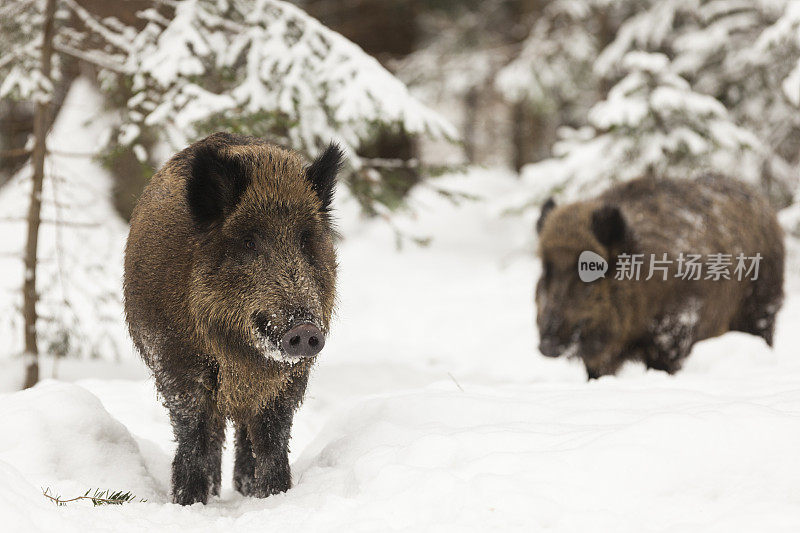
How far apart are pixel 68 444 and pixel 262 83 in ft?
13.5

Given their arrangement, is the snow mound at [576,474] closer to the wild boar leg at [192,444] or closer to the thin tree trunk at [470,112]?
the wild boar leg at [192,444]

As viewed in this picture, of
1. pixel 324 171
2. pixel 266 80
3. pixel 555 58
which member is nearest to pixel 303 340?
pixel 324 171

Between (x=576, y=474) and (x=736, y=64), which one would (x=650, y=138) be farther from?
(x=576, y=474)

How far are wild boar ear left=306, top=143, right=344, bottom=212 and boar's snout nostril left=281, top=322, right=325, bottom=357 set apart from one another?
→ 104cm

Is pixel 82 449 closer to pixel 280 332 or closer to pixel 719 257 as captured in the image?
pixel 280 332

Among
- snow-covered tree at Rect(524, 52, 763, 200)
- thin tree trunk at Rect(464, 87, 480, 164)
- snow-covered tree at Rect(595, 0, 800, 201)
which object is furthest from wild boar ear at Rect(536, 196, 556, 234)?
thin tree trunk at Rect(464, 87, 480, 164)

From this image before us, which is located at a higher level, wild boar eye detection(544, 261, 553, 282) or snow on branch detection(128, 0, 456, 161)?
snow on branch detection(128, 0, 456, 161)

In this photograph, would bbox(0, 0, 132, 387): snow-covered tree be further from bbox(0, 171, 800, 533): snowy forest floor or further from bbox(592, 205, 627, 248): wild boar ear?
bbox(592, 205, 627, 248): wild boar ear

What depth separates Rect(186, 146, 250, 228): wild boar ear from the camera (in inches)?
151

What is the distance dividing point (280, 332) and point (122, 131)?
396 cm

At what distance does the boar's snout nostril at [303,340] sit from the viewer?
336 cm

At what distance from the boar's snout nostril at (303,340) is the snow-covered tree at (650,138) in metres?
7.53

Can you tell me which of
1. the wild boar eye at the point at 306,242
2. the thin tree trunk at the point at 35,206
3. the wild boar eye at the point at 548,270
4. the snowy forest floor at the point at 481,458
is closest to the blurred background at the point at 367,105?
the thin tree trunk at the point at 35,206

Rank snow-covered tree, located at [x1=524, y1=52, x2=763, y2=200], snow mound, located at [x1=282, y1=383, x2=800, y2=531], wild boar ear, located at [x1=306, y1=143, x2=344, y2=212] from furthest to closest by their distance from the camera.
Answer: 1. snow-covered tree, located at [x1=524, y1=52, x2=763, y2=200]
2. wild boar ear, located at [x1=306, y1=143, x2=344, y2=212]
3. snow mound, located at [x1=282, y1=383, x2=800, y2=531]
